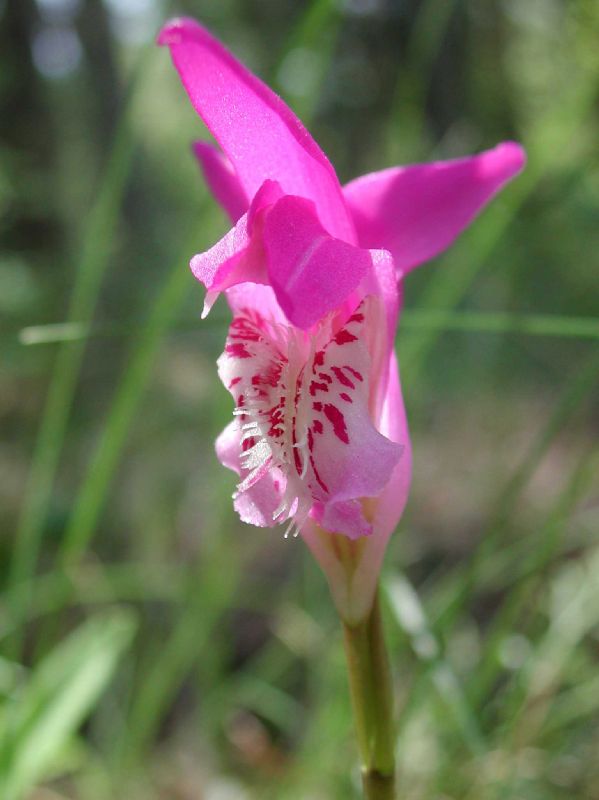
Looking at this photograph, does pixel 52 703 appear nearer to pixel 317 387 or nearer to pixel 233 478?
pixel 233 478

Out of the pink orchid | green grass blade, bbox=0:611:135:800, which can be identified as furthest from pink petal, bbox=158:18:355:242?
green grass blade, bbox=0:611:135:800

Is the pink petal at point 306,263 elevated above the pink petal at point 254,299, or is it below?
above

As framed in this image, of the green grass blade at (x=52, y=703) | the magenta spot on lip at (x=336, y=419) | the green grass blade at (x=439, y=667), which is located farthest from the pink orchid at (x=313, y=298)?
the green grass blade at (x=52, y=703)

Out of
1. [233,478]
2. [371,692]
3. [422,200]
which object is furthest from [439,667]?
[233,478]

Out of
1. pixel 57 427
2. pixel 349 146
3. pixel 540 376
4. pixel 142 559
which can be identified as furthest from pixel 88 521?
pixel 349 146

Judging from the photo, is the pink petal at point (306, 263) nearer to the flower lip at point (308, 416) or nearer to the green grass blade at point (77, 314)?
the flower lip at point (308, 416)

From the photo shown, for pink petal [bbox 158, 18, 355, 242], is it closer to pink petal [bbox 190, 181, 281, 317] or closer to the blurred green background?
pink petal [bbox 190, 181, 281, 317]
